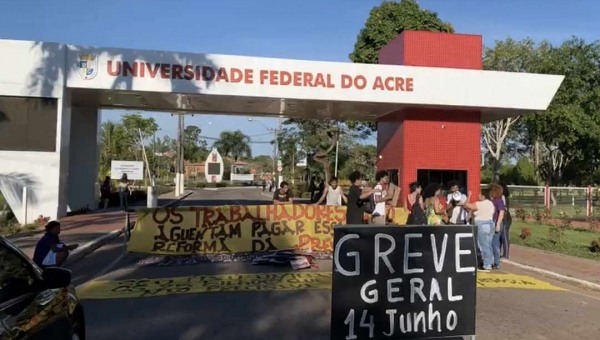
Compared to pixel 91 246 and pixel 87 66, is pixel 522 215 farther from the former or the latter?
pixel 91 246

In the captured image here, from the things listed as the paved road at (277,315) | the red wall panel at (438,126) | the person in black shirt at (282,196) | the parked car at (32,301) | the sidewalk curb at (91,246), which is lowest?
the paved road at (277,315)

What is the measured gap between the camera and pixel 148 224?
528 inches

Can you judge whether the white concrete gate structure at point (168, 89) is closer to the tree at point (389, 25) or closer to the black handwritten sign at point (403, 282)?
the tree at point (389, 25)

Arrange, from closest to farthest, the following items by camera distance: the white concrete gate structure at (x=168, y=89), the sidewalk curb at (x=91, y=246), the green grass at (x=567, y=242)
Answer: the sidewalk curb at (x=91, y=246) → the green grass at (x=567, y=242) → the white concrete gate structure at (x=168, y=89)

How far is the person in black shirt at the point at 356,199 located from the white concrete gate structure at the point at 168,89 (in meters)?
10.3

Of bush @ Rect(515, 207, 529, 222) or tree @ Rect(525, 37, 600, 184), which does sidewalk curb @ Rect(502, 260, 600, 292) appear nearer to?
bush @ Rect(515, 207, 529, 222)

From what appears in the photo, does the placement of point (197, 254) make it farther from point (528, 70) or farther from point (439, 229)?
point (528, 70)

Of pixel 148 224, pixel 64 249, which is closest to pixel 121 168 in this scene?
pixel 148 224

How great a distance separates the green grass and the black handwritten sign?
10666 mm

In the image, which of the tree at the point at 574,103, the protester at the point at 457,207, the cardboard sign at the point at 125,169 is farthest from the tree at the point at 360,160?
the protester at the point at 457,207

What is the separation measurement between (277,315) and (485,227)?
18.8 feet

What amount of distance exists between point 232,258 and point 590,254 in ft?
28.6

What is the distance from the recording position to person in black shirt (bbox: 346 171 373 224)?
1199 centimetres

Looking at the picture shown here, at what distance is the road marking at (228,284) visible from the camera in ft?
29.7
